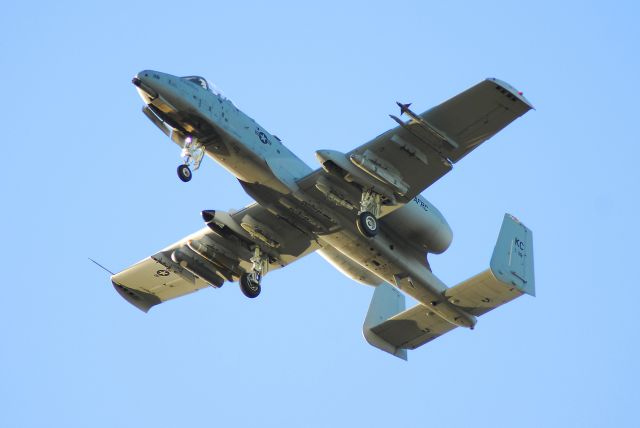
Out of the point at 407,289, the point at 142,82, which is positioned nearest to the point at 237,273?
the point at 407,289

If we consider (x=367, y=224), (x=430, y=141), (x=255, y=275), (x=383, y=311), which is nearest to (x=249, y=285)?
(x=255, y=275)

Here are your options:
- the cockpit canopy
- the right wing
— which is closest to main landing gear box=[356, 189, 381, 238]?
the right wing

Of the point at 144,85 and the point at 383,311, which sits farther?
the point at 383,311

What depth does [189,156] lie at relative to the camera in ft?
115

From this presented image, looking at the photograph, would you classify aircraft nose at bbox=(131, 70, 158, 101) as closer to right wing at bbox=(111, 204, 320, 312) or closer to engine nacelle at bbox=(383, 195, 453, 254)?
right wing at bbox=(111, 204, 320, 312)

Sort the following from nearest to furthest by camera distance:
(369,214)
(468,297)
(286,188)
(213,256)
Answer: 1. (369,214)
2. (286,188)
3. (468,297)
4. (213,256)

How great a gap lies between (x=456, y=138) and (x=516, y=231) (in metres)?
5.78

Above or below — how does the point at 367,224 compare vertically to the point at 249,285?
above

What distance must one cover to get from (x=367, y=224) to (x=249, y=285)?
5476mm

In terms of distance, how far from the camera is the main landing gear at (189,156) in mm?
34594

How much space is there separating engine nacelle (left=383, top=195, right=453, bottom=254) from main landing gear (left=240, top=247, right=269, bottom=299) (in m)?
4.64

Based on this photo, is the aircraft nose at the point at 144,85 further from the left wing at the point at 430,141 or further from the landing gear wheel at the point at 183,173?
the left wing at the point at 430,141

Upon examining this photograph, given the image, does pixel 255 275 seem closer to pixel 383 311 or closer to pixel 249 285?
pixel 249 285

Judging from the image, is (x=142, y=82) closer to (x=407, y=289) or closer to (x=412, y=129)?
(x=412, y=129)
